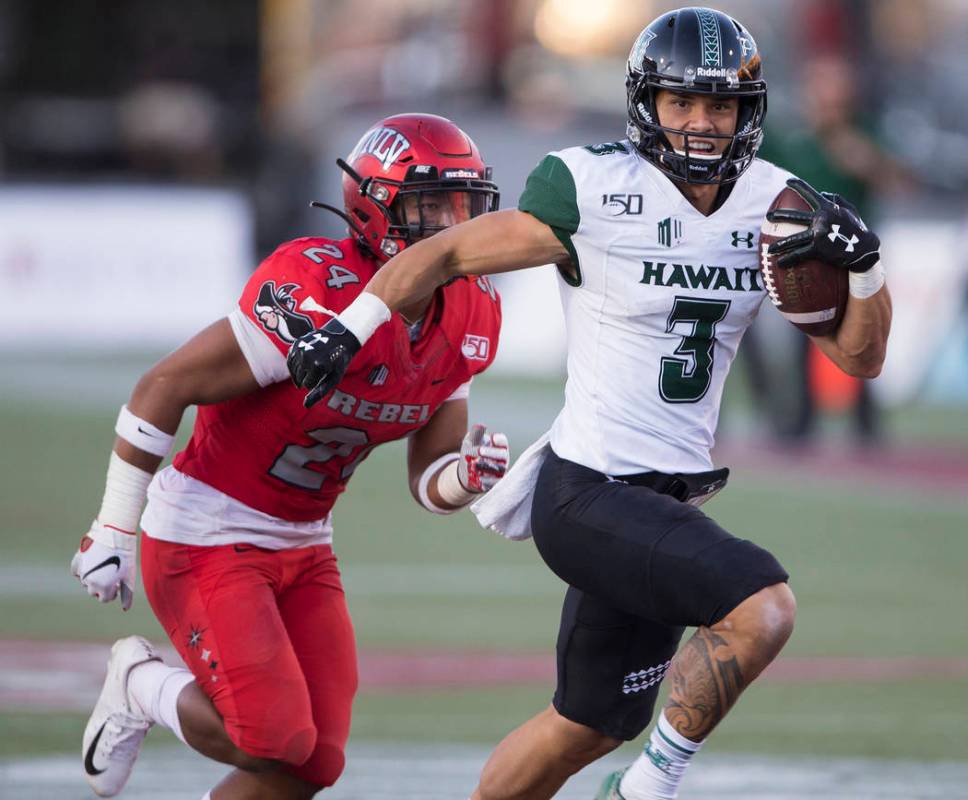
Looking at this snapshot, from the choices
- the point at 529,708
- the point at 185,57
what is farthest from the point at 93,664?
the point at 185,57

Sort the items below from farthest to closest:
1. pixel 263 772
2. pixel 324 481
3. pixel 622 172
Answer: pixel 324 481, pixel 263 772, pixel 622 172

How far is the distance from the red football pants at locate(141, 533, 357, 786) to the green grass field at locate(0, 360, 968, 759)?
1282 mm

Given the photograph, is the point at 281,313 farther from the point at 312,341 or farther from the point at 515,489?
the point at 515,489

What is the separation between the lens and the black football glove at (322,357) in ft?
13.6

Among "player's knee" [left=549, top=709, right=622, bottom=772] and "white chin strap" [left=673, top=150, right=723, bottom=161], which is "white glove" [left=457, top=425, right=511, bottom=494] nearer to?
"player's knee" [left=549, top=709, right=622, bottom=772]

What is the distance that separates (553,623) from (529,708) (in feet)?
4.64

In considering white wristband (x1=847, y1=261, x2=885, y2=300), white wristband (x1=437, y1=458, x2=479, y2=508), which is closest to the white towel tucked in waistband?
white wristband (x1=437, y1=458, x2=479, y2=508)

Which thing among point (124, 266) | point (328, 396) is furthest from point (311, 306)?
point (124, 266)

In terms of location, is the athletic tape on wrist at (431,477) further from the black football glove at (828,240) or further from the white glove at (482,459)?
the black football glove at (828,240)

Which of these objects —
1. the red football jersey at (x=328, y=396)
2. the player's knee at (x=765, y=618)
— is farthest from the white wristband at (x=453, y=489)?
the player's knee at (x=765, y=618)

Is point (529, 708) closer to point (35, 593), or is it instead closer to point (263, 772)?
point (263, 772)

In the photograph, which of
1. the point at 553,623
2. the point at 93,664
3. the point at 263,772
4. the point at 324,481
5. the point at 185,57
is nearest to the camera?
the point at 263,772

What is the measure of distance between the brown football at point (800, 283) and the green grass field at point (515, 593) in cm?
208

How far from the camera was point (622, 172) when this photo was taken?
4.31 m
